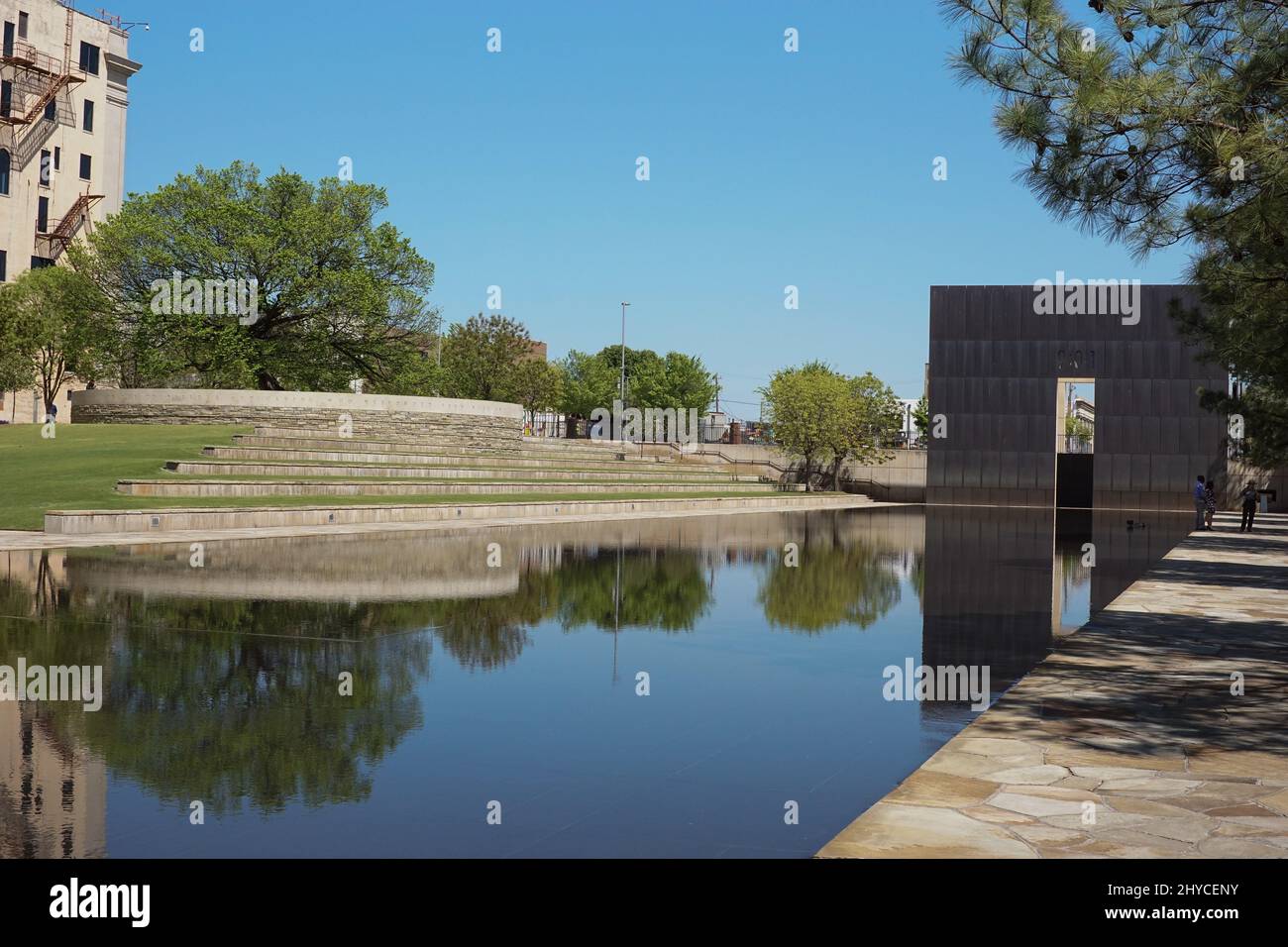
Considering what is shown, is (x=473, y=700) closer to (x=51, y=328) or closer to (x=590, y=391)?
(x=51, y=328)

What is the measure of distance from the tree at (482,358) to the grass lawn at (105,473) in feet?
117

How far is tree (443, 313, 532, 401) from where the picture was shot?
248 ft

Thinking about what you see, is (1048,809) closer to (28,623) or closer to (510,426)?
(28,623)

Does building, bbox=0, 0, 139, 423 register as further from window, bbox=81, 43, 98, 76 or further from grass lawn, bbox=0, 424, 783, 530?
grass lawn, bbox=0, 424, 783, 530

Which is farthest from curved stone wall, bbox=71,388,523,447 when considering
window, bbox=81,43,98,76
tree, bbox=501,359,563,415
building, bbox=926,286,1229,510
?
tree, bbox=501,359,563,415

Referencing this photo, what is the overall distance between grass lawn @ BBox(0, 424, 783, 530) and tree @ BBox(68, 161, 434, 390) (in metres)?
5.37

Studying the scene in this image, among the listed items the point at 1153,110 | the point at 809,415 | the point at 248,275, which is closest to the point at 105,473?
the point at 248,275

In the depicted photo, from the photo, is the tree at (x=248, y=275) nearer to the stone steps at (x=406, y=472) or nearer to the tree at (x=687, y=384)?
the stone steps at (x=406, y=472)

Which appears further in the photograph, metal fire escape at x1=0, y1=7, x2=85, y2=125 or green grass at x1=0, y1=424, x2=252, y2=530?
metal fire escape at x1=0, y1=7, x2=85, y2=125

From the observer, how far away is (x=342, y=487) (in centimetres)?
2966

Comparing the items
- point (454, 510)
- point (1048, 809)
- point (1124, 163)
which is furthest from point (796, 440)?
point (1048, 809)

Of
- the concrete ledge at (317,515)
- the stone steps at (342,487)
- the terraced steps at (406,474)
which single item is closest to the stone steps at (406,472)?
the terraced steps at (406,474)

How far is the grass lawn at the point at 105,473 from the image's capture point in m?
24.4
